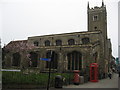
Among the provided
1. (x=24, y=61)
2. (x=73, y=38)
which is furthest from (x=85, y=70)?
(x=24, y=61)

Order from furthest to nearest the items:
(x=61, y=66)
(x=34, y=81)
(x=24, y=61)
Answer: (x=24, y=61), (x=61, y=66), (x=34, y=81)

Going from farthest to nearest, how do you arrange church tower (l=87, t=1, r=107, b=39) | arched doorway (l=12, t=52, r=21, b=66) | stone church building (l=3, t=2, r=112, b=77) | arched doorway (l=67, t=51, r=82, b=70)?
church tower (l=87, t=1, r=107, b=39), arched doorway (l=12, t=52, r=21, b=66), arched doorway (l=67, t=51, r=82, b=70), stone church building (l=3, t=2, r=112, b=77)

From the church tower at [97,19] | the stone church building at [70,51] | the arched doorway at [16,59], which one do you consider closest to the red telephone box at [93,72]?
the stone church building at [70,51]

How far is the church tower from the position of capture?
3820cm

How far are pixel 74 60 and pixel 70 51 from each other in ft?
6.44

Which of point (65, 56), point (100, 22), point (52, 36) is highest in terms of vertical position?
point (100, 22)

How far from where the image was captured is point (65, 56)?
29328 mm

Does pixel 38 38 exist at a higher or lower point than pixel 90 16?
lower

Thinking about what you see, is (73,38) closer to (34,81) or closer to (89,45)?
(89,45)

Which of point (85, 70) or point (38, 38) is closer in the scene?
point (85, 70)

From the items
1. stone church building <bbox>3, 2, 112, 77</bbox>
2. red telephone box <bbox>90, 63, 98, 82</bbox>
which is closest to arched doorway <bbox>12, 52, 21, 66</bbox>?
stone church building <bbox>3, 2, 112, 77</bbox>

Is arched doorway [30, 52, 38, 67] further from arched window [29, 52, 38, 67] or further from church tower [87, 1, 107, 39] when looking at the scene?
church tower [87, 1, 107, 39]

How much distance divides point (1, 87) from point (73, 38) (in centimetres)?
2511

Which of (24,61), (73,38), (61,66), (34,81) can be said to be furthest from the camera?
(73,38)
